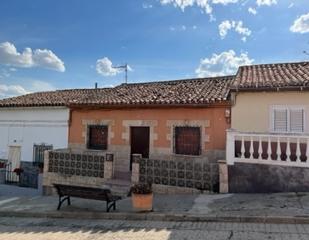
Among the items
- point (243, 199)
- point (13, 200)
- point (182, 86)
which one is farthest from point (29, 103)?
point (243, 199)

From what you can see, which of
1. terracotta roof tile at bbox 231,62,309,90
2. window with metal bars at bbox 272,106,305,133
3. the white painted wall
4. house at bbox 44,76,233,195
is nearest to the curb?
house at bbox 44,76,233,195

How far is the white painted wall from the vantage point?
53.8ft

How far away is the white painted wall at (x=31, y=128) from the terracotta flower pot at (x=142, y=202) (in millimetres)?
7928

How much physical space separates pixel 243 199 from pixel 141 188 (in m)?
3.05

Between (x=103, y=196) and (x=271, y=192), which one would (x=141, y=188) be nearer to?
(x=103, y=196)

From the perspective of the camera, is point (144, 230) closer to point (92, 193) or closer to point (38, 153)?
point (92, 193)

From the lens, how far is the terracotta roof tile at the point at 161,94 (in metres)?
13.3

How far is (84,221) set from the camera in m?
9.23

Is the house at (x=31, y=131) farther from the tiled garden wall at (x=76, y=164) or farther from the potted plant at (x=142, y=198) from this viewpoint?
the potted plant at (x=142, y=198)

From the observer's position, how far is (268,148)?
34.0 feet

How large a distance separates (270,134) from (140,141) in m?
6.02

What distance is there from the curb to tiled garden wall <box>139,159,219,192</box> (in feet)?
8.84

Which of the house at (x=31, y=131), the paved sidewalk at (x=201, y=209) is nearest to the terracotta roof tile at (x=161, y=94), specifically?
the house at (x=31, y=131)

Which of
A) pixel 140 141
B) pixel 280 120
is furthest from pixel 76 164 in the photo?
pixel 280 120
